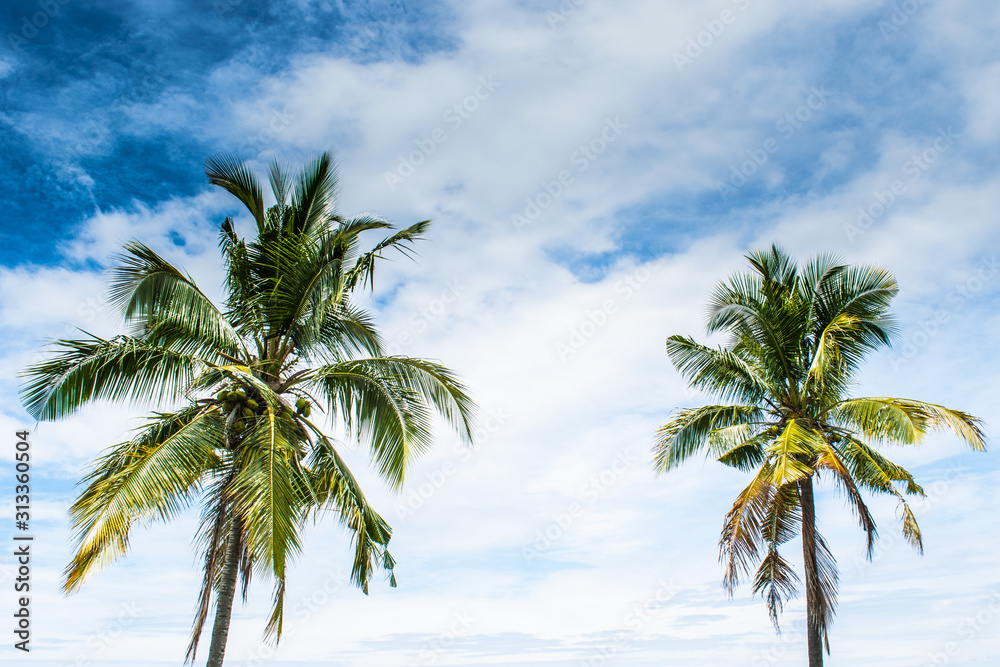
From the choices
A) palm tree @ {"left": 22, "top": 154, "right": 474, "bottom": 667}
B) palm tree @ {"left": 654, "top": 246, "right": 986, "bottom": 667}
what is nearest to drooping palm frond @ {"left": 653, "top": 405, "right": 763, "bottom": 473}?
palm tree @ {"left": 654, "top": 246, "right": 986, "bottom": 667}

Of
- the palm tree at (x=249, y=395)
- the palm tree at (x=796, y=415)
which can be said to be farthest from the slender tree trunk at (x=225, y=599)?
the palm tree at (x=796, y=415)

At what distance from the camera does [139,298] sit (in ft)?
37.3

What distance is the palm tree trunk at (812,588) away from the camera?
14352mm

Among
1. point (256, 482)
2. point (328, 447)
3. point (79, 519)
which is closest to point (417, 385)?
point (328, 447)

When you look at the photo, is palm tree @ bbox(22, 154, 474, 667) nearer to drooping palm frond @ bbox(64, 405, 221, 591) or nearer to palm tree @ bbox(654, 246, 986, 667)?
drooping palm frond @ bbox(64, 405, 221, 591)

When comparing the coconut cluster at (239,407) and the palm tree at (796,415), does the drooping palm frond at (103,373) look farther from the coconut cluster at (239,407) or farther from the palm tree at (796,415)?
the palm tree at (796,415)

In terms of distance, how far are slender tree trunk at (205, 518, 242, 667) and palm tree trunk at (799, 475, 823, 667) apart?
10.6 metres

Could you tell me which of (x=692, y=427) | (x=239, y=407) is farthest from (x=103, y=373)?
(x=692, y=427)

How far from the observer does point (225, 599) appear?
10984 mm

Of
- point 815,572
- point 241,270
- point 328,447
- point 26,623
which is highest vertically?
point 241,270

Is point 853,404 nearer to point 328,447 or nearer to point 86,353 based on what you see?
point 328,447

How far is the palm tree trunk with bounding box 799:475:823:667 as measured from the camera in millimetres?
14352

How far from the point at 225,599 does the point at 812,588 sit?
35.1 feet

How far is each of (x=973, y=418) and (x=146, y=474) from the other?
45.9 ft
